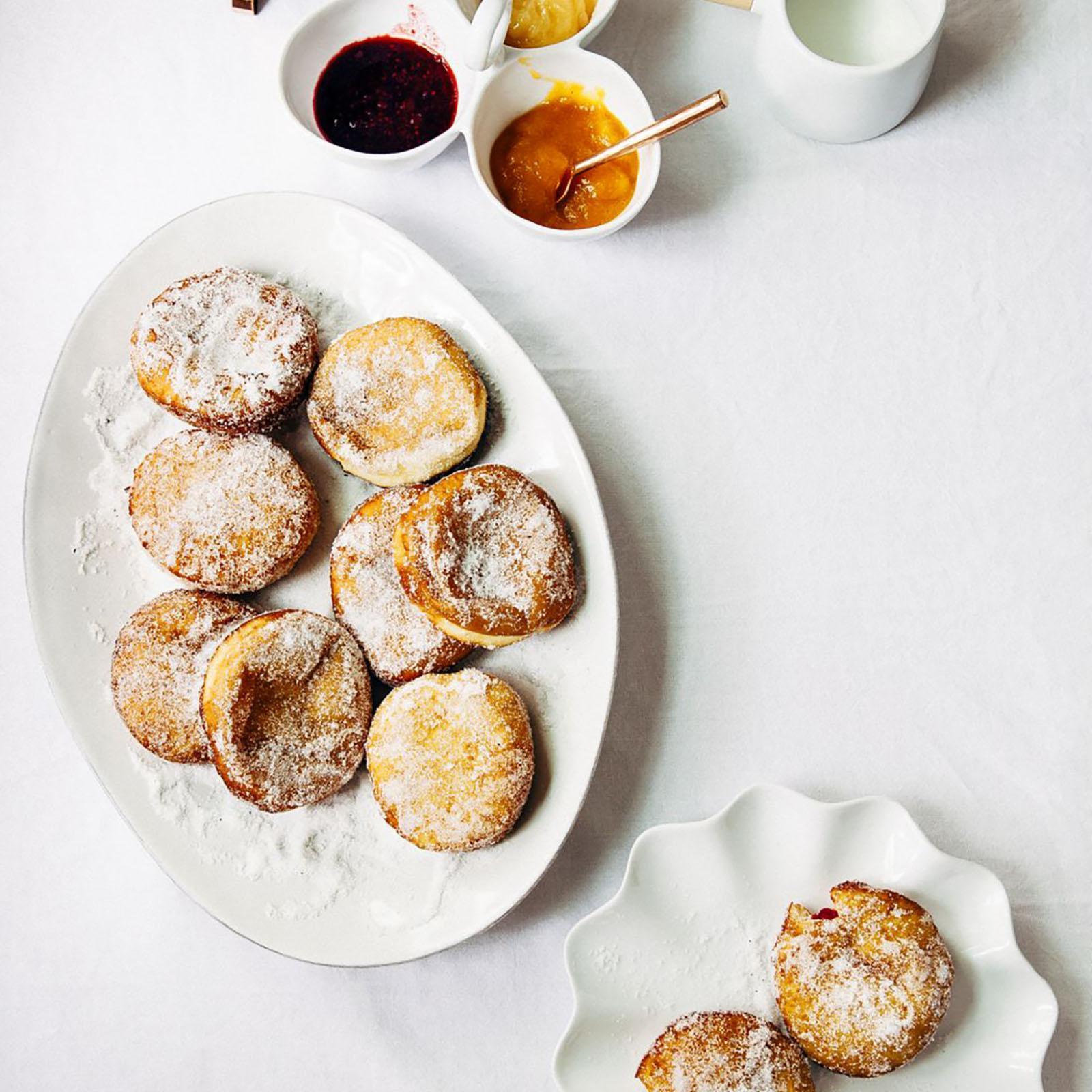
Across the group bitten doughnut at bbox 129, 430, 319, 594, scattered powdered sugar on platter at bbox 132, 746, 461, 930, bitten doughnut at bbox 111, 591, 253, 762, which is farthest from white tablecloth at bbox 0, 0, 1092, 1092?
bitten doughnut at bbox 129, 430, 319, 594

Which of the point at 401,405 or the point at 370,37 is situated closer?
the point at 401,405

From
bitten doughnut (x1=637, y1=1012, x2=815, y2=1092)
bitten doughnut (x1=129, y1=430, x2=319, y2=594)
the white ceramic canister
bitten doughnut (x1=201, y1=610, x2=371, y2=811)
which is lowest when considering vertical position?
bitten doughnut (x1=637, y1=1012, x2=815, y2=1092)

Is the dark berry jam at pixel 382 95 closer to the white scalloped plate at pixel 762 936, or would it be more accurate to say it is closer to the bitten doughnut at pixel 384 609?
the bitten doughnut at pixel 384 609

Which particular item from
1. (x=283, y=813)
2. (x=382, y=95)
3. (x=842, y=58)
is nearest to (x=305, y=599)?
(x=283, y=813)

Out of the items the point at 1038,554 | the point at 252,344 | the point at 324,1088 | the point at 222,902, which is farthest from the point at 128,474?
the point at 1038,554

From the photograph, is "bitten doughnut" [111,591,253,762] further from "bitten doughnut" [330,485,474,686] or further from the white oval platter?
"bitten doughnut" [330,485,474,686]

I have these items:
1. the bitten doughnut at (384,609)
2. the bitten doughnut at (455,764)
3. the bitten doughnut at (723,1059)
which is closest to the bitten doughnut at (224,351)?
the bitten doughnut at (384,609)

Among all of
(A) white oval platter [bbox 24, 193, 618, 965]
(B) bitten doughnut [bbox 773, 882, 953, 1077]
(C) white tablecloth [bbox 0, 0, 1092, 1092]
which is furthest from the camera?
(C) white tablecloth [bbox 0, 0, 1092, 1092]

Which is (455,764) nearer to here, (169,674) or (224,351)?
(169,674)
